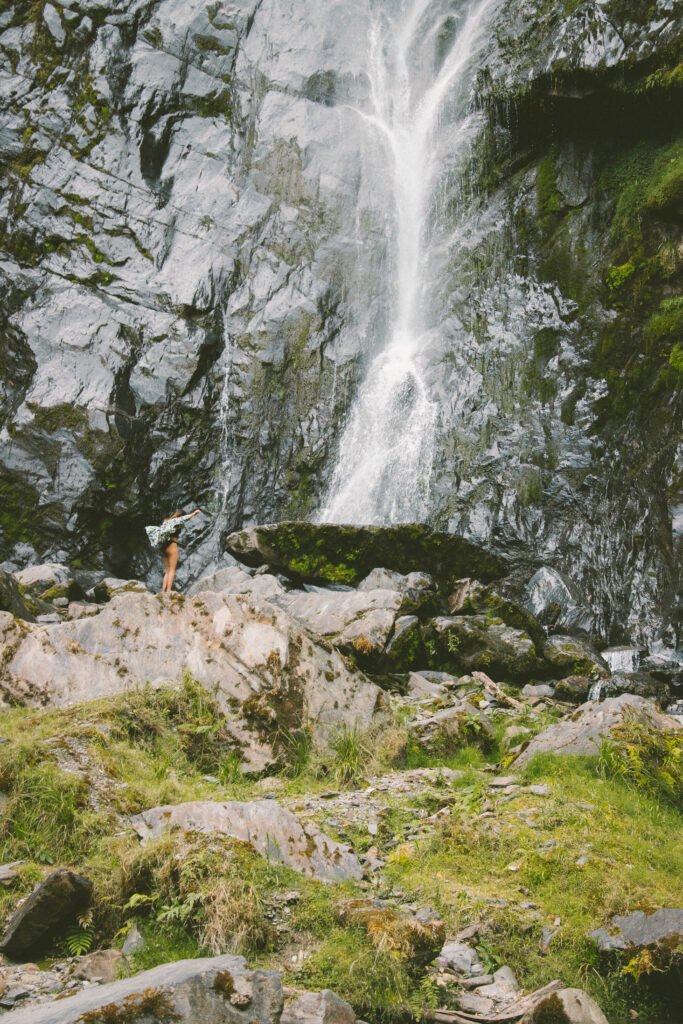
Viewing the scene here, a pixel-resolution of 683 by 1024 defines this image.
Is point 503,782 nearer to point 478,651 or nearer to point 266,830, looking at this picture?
point 266,830

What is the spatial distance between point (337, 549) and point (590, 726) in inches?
257

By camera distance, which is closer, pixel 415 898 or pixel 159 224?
pixel 415 898

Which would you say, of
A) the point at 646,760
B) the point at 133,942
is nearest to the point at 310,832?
the point at 133,942

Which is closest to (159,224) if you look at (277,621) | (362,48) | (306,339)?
(306,339)

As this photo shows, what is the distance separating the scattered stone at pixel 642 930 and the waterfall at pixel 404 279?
12.7m

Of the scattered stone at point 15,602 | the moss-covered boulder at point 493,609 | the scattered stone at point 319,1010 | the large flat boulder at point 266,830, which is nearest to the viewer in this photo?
the scattered stone at point 319,1010

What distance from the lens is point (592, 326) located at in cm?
1712

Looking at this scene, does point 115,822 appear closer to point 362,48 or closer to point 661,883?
point 661,883

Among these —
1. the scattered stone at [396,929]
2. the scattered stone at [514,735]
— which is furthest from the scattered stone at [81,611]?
the scattered stone at [396,929]

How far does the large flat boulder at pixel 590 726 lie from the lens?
6.11 meters

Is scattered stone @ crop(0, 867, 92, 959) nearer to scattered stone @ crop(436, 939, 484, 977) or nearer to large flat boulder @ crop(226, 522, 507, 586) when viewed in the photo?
scattered stone @ crop(436, 939, 484, 977)

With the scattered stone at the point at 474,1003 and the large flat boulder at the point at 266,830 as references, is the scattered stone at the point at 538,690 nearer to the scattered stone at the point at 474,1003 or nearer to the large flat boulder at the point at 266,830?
the large flat boulder at the point at 266,830

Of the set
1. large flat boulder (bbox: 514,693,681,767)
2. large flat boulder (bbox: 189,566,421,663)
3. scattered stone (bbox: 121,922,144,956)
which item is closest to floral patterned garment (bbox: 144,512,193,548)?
large flat boulder (bbox: 189,566,421,663)

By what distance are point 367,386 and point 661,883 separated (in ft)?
52.2
